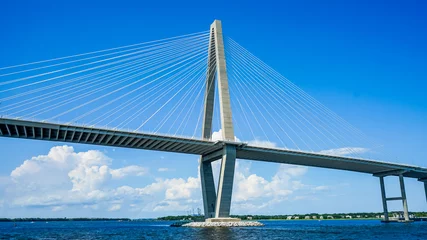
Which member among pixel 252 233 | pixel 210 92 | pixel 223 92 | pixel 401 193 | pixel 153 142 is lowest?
pixel 252 233

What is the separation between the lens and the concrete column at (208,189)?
53.8 meters

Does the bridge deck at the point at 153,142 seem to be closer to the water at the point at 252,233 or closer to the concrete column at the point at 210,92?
the concrete column at the point at 210,92

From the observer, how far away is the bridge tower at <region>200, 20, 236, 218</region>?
48.6m

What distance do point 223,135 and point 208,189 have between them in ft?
31.3

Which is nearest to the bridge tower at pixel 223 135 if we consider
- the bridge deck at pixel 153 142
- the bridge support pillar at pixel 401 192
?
the bridge deck at pixel 153 142

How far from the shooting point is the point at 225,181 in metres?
49.0

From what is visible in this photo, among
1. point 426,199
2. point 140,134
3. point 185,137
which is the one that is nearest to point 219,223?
point 185,137

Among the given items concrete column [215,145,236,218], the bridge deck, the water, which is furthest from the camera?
concrete column [215,145,236,218]

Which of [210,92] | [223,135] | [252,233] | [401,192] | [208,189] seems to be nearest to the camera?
[252,233]

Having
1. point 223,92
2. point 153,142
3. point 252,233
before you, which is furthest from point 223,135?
point 252,233

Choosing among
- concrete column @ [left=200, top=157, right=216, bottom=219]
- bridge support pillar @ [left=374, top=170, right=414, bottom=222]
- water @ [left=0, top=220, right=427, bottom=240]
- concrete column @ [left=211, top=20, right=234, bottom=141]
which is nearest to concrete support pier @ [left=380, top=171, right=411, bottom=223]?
bridge support pillar @ [left=374, top=170, right=414, bottom=222]

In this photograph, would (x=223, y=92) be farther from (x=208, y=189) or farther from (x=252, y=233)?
(x=252, y=233)

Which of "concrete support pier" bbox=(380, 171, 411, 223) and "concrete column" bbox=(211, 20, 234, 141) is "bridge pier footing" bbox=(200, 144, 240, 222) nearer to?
"concrete column" bbox=(211, 20, 234, 141)

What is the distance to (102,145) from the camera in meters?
47.8
